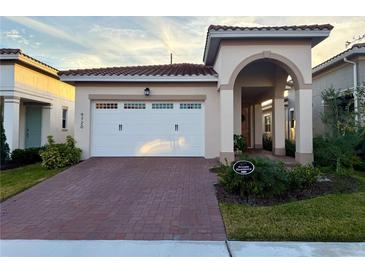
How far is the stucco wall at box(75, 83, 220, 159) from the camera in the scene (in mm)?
11812

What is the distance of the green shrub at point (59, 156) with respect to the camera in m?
10.4

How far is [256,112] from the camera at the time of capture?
1661cm

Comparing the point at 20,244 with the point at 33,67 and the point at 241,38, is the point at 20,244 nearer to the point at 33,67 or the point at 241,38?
the point at 241,38

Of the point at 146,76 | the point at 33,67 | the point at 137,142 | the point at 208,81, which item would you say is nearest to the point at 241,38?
the point at 208,81

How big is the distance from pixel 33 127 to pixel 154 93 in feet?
31.0

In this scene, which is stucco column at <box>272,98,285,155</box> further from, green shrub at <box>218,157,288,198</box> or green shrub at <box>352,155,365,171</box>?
green shrub at <box>218,157,288,198</box>

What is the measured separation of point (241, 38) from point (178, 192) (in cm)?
634

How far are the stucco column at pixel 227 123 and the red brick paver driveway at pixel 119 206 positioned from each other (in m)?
1.04

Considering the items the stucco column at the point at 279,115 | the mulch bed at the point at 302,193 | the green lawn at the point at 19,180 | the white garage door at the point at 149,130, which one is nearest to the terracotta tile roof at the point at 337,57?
the stucco column at the point at 279,115

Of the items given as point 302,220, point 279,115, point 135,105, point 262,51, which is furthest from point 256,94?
point 302,220

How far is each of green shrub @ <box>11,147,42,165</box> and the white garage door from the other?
346 centimetres

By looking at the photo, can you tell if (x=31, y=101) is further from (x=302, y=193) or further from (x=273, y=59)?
(x=302, y=193)

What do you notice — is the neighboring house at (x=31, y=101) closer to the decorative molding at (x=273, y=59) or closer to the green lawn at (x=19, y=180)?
the green lawn at (x=19, y=180)

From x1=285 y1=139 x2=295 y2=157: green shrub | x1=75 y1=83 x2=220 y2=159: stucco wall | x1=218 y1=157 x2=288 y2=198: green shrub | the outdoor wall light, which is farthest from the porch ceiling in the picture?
x1=218 y1=157 x2=288 y2=198: green shrub
